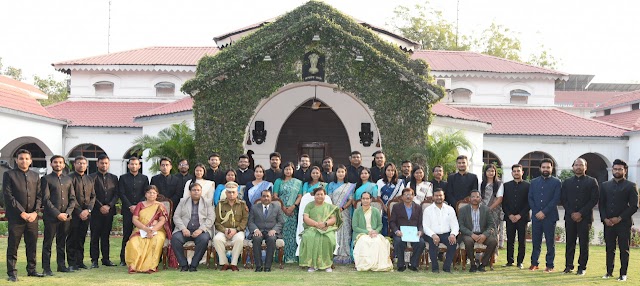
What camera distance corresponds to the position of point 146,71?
89.0 ft

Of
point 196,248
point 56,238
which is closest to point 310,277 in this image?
point 196,248

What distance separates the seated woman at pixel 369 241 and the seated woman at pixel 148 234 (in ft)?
10.6

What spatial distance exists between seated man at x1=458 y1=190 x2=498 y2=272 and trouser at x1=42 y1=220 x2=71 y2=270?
6576 mm

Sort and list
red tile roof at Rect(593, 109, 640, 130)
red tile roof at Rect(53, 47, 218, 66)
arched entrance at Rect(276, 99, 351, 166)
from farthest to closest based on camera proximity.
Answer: red tile roof at Rect(593, 109, 640, 130), red tile roof at Rect(53, 47, 218, 66), arched entrance at Rect(276, 99, 351, 166)

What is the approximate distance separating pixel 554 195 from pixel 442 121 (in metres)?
9.35

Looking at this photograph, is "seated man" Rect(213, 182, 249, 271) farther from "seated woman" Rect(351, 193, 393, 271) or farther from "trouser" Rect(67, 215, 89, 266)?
"trouser" Rect(67, 215, 89, 266)

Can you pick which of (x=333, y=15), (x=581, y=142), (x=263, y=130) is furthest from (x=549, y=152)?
(x=333, y=15)

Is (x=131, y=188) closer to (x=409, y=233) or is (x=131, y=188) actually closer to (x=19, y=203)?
(x=19, y=203)

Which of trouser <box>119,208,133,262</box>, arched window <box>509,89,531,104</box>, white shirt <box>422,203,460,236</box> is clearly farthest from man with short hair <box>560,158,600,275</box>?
arched window <box>509,89,531,104</box>

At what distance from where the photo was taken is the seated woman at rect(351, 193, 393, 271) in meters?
10.5

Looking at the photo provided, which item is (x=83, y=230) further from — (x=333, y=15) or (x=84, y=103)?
(x=84, y=103)

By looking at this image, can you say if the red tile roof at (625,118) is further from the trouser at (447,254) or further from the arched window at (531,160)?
the trouser at (447,254)

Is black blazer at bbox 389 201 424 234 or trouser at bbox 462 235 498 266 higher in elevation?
black blazer at bbox 389 201 424 234

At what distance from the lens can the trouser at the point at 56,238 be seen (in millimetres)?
9641
